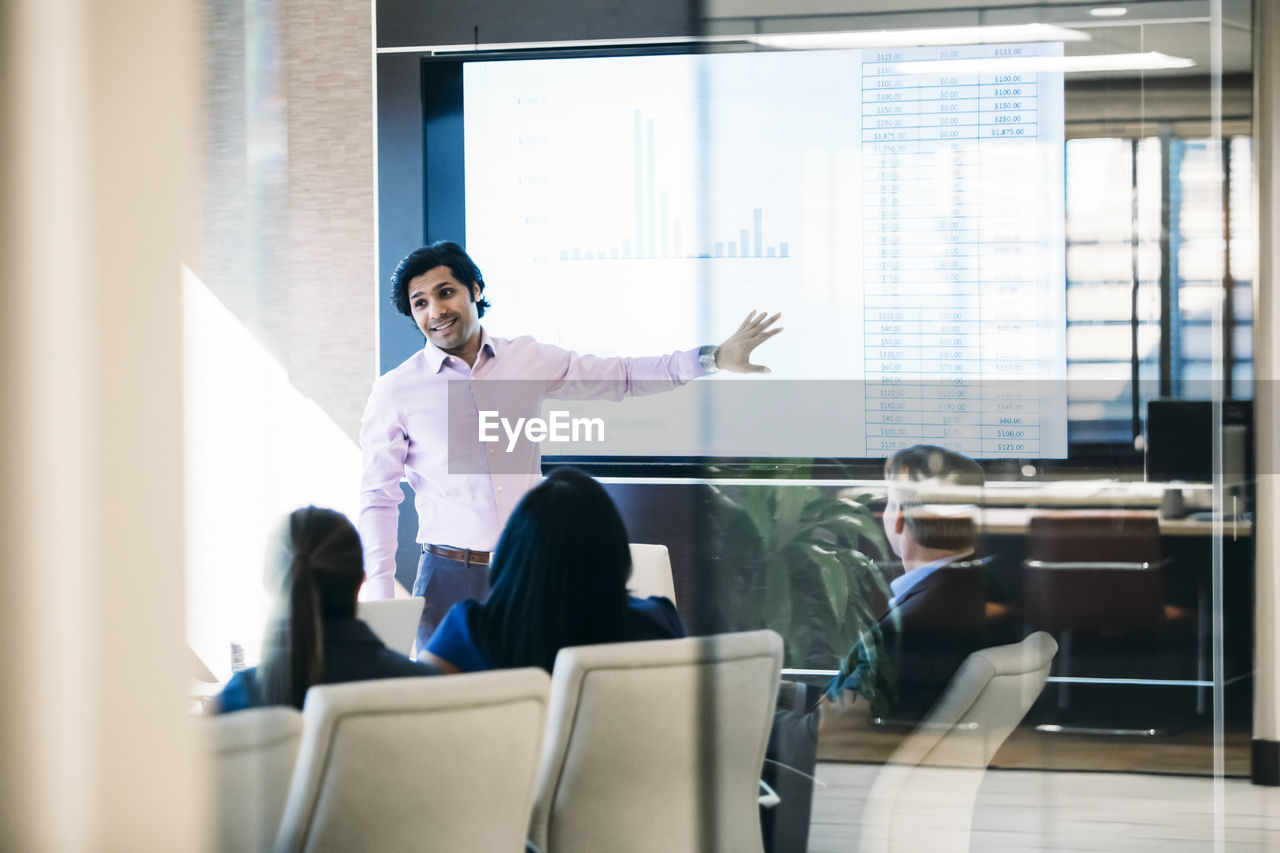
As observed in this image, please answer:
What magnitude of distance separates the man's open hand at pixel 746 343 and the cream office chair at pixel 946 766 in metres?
0.60

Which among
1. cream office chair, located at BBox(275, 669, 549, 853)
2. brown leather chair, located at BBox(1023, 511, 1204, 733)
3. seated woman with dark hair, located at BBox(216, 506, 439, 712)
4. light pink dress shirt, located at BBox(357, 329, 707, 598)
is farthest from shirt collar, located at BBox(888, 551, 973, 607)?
seated woman with dark hair, located at BBox(216, 506, 439, 712)

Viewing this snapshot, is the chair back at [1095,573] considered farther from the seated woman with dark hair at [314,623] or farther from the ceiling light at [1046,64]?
the seated woman with dark hair at [314,623]

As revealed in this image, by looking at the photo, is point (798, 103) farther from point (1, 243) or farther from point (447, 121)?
point (447, 121)

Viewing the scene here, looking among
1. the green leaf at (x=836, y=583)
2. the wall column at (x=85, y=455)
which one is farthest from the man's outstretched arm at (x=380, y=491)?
the green leaf at (x=836, y=583)

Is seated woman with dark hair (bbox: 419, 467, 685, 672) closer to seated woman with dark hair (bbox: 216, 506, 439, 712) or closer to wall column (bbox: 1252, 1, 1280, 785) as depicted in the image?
seated woman with dark hair (bbox: 216, 506, 439, 712)

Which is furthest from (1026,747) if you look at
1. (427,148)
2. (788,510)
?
(427,148)

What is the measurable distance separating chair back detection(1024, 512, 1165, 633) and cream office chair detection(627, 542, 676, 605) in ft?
1.95

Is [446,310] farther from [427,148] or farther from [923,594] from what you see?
[923,594]

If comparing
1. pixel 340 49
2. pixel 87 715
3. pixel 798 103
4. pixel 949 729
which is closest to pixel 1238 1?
pixel 798 103

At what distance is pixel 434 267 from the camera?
2.30 metres

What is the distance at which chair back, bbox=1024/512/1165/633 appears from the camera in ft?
5.23

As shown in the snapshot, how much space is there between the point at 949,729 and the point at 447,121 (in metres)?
2.02

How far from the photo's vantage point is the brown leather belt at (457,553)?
1.58 m

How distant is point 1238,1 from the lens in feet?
5.14
